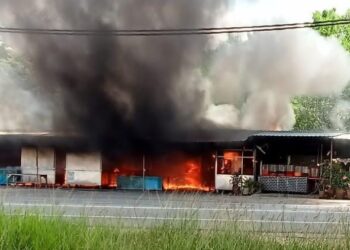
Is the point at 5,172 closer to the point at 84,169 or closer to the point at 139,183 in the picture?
the point at 84,169

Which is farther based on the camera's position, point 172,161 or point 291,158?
point 291,158

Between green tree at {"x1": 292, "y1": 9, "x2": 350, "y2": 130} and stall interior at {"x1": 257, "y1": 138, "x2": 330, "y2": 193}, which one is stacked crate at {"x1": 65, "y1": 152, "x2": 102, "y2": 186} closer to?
stall interior at {"x1": 257, "y1": 138, "x2": 330, "y2": 193}

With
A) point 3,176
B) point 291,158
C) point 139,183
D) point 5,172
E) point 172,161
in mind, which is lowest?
point 139,183

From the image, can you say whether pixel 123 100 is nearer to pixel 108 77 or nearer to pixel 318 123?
pixel 108 77

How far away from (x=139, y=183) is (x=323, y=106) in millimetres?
16405

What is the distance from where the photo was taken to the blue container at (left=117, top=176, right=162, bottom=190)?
90.1ft

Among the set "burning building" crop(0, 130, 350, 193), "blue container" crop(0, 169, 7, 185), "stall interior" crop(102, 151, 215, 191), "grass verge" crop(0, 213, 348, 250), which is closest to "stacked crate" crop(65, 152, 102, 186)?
"burning building" crop(0, 130, 350, 193)

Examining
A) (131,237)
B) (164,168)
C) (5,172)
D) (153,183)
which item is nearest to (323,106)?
(164,168)

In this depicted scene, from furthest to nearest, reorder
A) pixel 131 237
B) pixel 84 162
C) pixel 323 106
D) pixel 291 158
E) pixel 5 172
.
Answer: pixel 323 106 → pixel 291 158 → pixel 84 162 → pixel 5 172 → pixel 131 237

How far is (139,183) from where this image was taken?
1091 inches

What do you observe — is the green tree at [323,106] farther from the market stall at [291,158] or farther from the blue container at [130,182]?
the blue container at [130,182]

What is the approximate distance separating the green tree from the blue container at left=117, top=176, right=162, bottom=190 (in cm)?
1360

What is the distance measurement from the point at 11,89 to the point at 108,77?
1403 cm

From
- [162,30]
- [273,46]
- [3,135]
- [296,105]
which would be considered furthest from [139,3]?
[296,105]
